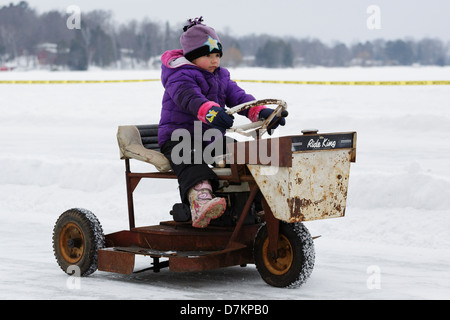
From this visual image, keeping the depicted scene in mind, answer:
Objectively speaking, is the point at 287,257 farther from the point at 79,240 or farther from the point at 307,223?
the point at 307,223

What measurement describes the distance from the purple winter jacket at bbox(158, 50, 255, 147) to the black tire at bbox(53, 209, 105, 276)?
0.68m

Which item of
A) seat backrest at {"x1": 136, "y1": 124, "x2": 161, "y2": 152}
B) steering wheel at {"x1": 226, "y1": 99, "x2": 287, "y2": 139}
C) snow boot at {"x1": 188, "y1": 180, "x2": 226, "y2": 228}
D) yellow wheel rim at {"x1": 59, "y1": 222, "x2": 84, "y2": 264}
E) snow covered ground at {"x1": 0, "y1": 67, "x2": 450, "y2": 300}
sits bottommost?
snow covered ground at {"x1": 0, "y1": 67, "x2": 450, "y2": 300}

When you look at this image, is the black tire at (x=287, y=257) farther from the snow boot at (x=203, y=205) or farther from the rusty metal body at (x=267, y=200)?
the snow boot at (x=203, y=205)

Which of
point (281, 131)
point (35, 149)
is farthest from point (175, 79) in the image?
point (281, 131)

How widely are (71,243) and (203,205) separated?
3.40 feet

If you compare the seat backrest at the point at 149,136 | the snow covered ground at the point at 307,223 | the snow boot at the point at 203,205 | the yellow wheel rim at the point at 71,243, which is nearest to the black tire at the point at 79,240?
the yellow wheel rim at the point at 71,243

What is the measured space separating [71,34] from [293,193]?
74836 millimetres

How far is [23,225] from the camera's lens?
7676 millimetres

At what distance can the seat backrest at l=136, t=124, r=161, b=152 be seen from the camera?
5.60m

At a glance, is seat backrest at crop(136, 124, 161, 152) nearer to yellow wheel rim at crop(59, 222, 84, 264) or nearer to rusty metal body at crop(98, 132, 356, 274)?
rusty metal body at crop(98, 132, 356, 274)

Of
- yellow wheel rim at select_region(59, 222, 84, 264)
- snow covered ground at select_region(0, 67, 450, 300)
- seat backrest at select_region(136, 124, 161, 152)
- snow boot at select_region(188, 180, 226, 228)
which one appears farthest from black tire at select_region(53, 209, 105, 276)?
snow boot at select_region(188, 180, 226, 228)

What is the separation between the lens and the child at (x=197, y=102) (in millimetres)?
4895

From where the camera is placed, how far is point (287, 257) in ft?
15.9
